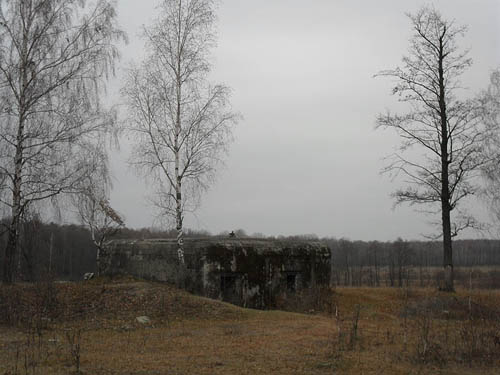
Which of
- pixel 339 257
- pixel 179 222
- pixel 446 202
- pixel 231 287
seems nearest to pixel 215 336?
pixel 231 287

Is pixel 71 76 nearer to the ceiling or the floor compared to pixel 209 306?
nearer to the ceiling

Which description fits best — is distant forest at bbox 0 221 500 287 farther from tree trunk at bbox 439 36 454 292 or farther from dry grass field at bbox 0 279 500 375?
tree trunk at bbox 439 36 454 292

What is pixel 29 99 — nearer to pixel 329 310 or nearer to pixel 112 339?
pixel 112 339

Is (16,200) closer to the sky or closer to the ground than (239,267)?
closer to the sky

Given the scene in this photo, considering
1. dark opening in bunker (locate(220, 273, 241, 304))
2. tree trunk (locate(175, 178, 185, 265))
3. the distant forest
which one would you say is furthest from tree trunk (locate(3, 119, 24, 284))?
dark opening in bunker (locate(220, 273, 241, 304))

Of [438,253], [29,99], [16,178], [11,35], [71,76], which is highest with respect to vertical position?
[11,35]

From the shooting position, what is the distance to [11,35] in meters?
14.5

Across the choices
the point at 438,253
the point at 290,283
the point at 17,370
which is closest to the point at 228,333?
the point at 17,370

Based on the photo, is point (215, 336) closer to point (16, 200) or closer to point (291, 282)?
point (291, 282)

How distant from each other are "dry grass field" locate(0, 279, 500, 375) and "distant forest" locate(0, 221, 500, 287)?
145cm

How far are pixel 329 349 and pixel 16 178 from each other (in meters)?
9.92

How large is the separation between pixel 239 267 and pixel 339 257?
55428mm

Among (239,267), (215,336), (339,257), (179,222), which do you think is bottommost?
(339,257)

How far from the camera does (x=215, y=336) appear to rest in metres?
10.7
